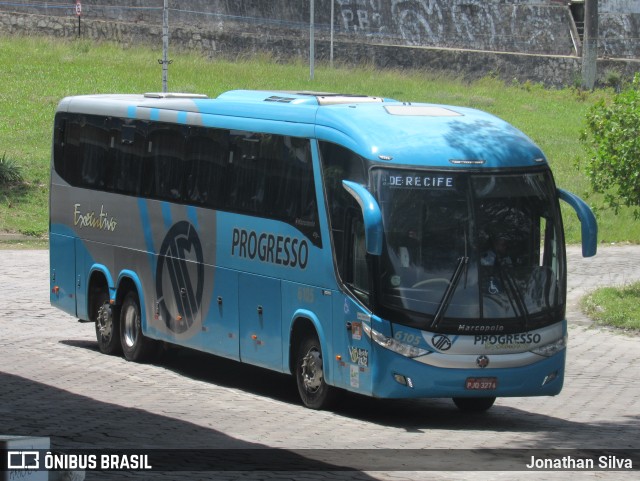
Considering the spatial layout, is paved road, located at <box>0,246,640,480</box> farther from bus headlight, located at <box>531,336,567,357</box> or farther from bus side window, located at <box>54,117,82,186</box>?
bus side window, located at <box>54,117,82,186</box>

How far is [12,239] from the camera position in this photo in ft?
95.8

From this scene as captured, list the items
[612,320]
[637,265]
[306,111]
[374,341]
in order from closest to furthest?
[374,341] < [306,111] < [612,320] < [637,265]

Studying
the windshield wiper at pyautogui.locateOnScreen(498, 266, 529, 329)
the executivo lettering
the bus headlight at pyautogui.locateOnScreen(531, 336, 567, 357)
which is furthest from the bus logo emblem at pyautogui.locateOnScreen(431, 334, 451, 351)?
the executivo lettering

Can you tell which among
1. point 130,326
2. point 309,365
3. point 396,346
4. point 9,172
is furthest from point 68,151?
point 9,172

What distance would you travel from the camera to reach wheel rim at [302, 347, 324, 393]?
13398mm

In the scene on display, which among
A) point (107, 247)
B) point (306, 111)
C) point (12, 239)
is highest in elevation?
point (306, 111)

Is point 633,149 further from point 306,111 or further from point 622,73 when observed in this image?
point 622,73

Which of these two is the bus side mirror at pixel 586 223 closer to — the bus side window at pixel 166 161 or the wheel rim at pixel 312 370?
the wheel rim at pixel 312 370

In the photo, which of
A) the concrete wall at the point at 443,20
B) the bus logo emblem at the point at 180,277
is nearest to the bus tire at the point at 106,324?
the bus logo emblem at the point at 180,277

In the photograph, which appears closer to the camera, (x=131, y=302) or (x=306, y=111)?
(x=306, y=111)

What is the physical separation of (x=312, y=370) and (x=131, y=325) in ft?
13.8

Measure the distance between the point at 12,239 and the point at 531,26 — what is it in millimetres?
46928

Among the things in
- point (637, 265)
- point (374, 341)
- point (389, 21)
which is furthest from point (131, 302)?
point (389, 21)

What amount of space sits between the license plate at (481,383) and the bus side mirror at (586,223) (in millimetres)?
1780
